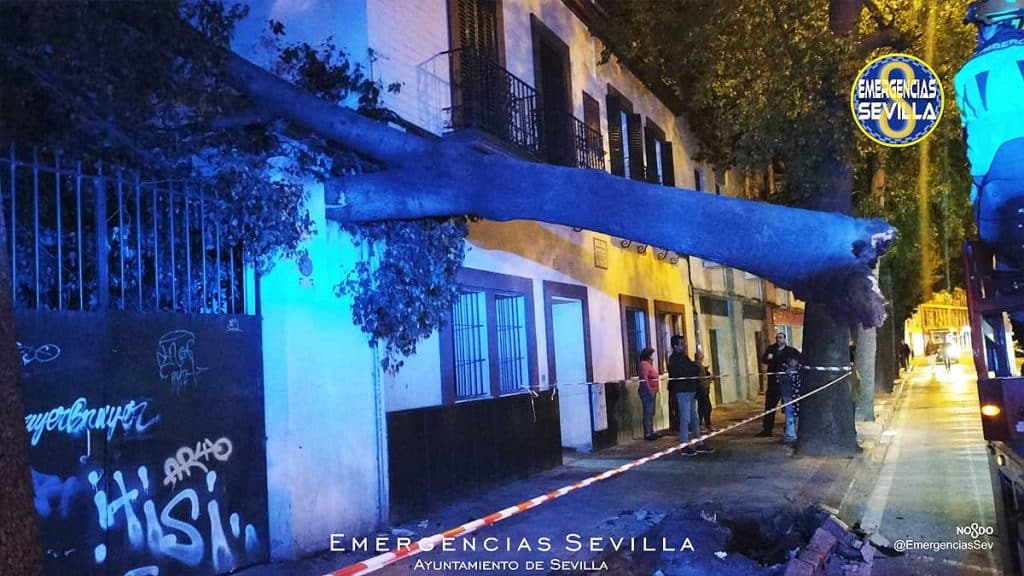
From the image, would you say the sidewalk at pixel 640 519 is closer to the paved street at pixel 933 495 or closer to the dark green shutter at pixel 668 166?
the paved street at pixel 933 495

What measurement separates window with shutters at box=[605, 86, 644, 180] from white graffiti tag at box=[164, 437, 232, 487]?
10.0 meters

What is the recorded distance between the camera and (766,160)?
1227 cm

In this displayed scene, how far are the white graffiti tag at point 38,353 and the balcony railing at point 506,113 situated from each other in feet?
17.6

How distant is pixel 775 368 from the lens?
13.7 metres

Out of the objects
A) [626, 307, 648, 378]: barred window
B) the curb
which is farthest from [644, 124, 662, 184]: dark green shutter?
the curb

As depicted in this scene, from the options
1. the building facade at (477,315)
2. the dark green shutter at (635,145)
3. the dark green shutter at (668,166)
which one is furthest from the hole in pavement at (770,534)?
the dark green shutter at (668,166)

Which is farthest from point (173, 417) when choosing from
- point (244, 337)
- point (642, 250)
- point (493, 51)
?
point (642, 250)

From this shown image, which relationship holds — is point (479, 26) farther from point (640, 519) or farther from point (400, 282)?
point (640, 519)

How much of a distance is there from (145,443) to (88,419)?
1.56 ft

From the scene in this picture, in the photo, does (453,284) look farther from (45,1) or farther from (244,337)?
(45,1)

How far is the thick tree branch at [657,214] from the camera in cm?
505

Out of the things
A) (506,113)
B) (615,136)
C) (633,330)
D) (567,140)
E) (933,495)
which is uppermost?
(615,136)

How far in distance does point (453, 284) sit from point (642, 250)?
8.54 meters

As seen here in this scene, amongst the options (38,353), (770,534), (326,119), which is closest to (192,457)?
(38,353)
